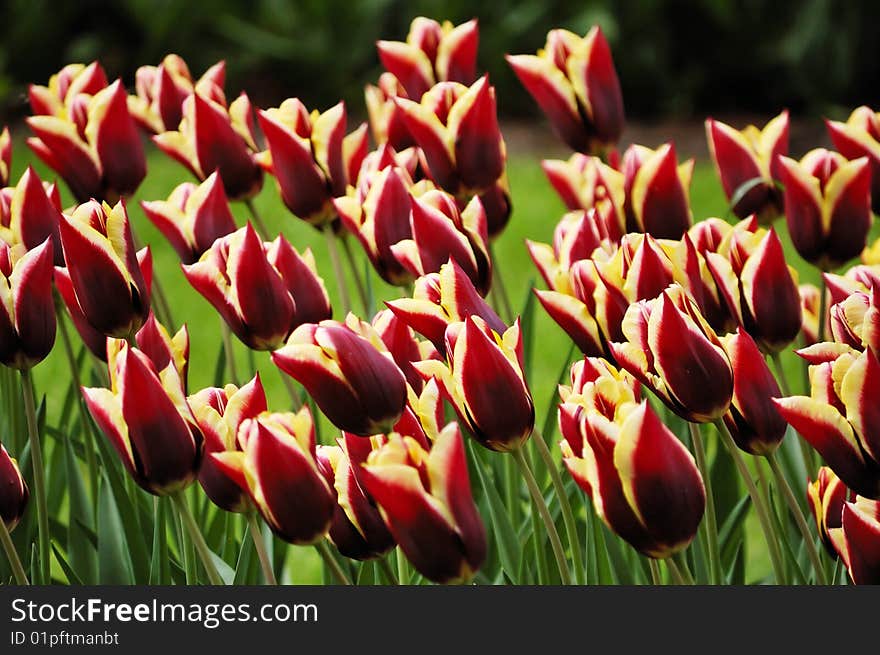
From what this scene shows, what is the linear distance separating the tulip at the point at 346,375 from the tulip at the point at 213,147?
49 cm

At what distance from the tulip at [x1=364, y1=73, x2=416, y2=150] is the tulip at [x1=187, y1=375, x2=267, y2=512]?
1.73 ft

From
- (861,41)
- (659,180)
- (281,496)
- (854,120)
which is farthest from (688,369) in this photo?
(861,41)

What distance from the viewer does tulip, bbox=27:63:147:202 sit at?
1.25 meters

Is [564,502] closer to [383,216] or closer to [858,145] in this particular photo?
[383,216]

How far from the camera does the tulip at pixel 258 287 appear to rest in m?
0.98

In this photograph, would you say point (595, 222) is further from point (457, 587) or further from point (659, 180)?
point (457, 587)

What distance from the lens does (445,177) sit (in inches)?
48.6

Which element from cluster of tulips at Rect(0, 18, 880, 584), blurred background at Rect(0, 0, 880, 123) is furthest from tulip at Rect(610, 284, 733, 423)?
blurred background at Rect(0, 0, 880, 123)

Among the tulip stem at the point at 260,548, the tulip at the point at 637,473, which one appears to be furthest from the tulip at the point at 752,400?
the tulip stem at the point at 260,548

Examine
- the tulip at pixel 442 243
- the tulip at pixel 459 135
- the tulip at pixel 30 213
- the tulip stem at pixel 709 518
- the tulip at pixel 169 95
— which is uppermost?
the tulip at pixel 169 95

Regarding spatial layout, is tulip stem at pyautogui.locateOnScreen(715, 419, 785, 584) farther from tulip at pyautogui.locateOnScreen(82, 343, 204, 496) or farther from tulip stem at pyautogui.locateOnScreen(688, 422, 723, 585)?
tulip at pyautogui.locateOnScreen(82, 343, 204, 496)

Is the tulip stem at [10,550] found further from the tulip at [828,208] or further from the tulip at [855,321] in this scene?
the tulip at [828,208]

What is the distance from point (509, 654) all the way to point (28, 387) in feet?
1.35

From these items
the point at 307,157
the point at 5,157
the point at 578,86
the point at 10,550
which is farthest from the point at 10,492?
the point at 578,86
